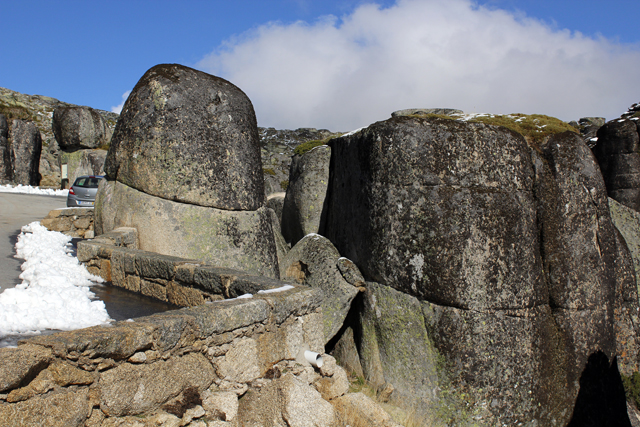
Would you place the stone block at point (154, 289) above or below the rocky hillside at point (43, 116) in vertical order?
below

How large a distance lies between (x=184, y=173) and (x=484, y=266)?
4.14 meters

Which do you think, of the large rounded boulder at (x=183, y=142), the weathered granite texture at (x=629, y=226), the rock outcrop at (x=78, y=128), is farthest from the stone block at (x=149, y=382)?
the rock outcrop at (x=78, y=128)

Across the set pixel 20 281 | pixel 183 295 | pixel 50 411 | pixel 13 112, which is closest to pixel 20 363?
pixel 50 411

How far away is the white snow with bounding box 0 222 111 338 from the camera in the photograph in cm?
363

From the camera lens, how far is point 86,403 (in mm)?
2467

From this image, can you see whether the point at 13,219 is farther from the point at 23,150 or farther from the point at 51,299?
the point at 23,150

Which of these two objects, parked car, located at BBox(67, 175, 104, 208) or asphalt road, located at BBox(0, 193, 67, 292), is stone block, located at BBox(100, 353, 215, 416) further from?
parked car, located at BBox(67, 175, 104, 208)

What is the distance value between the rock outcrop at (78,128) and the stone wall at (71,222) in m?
14.8

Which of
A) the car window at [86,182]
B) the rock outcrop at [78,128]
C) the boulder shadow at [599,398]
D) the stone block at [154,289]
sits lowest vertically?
the boulder shadow at [599,398]

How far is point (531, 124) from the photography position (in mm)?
7188

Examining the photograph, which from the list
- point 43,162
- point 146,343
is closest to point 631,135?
point 146,343

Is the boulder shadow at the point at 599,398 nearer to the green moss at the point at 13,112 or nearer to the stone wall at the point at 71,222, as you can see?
the stone wall at the point at 71,222

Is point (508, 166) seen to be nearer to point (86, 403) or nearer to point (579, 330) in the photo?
point (579, 330)

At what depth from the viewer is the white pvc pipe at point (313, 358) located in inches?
150
